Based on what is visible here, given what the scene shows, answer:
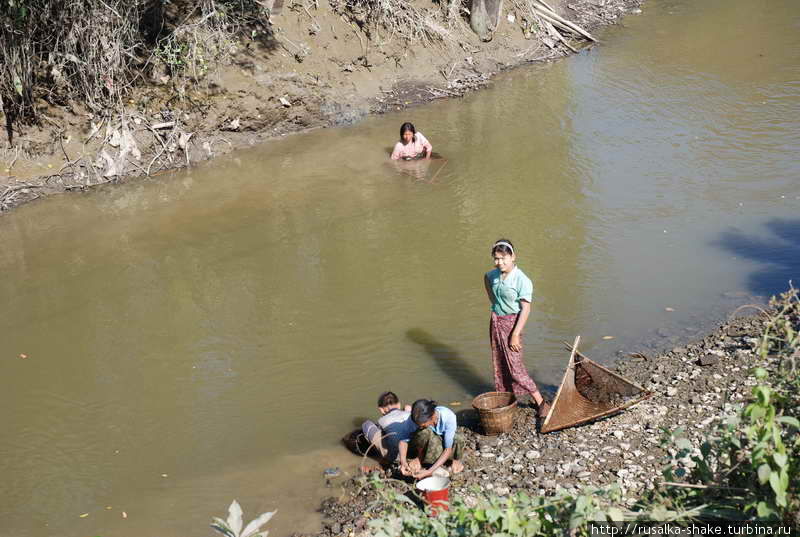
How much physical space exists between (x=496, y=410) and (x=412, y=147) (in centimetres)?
665

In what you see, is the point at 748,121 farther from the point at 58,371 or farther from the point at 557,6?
the point at 58,371

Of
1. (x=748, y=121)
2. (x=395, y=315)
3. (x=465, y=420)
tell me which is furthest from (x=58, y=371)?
(x=748, y=121)

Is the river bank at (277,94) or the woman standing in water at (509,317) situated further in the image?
the river bank at (277,94)

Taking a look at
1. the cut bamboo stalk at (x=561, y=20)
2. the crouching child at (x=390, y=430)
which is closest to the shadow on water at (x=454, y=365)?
the crouching child at (x=390, y=430)

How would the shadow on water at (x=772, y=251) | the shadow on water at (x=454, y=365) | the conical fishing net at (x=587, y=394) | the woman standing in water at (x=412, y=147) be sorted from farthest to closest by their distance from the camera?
the woman standing in water at (x=412, y=147) < the shadow on water at (x=772, y=251) < the shadow on water at (x=454, y=365) < the conical fishing net at (x=587, y=394)

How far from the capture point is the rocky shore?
588 cm

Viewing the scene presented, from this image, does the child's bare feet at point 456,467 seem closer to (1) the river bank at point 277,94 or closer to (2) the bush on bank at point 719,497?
(2) the bush on bank at point 719,497

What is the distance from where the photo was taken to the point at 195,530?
20.0 feet

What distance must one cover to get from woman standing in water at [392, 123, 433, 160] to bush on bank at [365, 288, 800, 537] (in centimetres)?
875

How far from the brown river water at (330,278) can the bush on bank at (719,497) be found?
264 cm

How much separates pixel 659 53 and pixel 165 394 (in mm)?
13431

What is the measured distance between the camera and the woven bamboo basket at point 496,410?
658cm

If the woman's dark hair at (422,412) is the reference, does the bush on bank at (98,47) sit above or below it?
above

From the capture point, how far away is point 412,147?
40.7 ft
